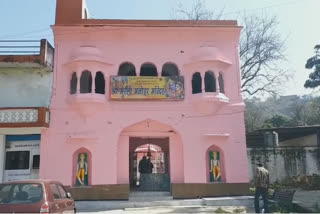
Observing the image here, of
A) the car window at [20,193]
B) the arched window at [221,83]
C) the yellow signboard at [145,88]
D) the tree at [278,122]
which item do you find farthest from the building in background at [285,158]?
the car window at [20,193]

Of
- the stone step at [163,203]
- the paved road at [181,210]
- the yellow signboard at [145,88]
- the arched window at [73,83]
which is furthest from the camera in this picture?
the arched window at [73,83]

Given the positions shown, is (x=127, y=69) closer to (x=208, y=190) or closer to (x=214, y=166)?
(x=214, y=166)

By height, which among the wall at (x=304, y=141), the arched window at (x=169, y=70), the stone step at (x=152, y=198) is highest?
the arched window at (x=169, y=70)

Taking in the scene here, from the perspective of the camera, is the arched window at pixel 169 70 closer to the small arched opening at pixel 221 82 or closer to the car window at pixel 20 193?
the small arched opening at pixel 221 82

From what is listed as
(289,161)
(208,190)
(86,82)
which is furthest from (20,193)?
(289,161)

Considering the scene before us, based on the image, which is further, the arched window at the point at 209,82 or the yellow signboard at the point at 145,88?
the arched window at the point at 209,82

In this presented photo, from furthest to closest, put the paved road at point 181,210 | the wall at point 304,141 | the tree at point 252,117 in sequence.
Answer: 1. the tree at point 252,117
2. the wall at point 304,141
3. the paved road at point 181,210

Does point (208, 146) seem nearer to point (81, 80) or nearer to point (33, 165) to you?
point (81, 80)

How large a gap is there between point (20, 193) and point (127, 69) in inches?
376

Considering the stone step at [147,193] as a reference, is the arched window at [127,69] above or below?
above

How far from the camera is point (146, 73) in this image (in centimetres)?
1563

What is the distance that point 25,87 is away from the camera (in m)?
14.7

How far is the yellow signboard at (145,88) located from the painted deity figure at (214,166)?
9.48 ft

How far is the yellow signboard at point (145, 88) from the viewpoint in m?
14.3
